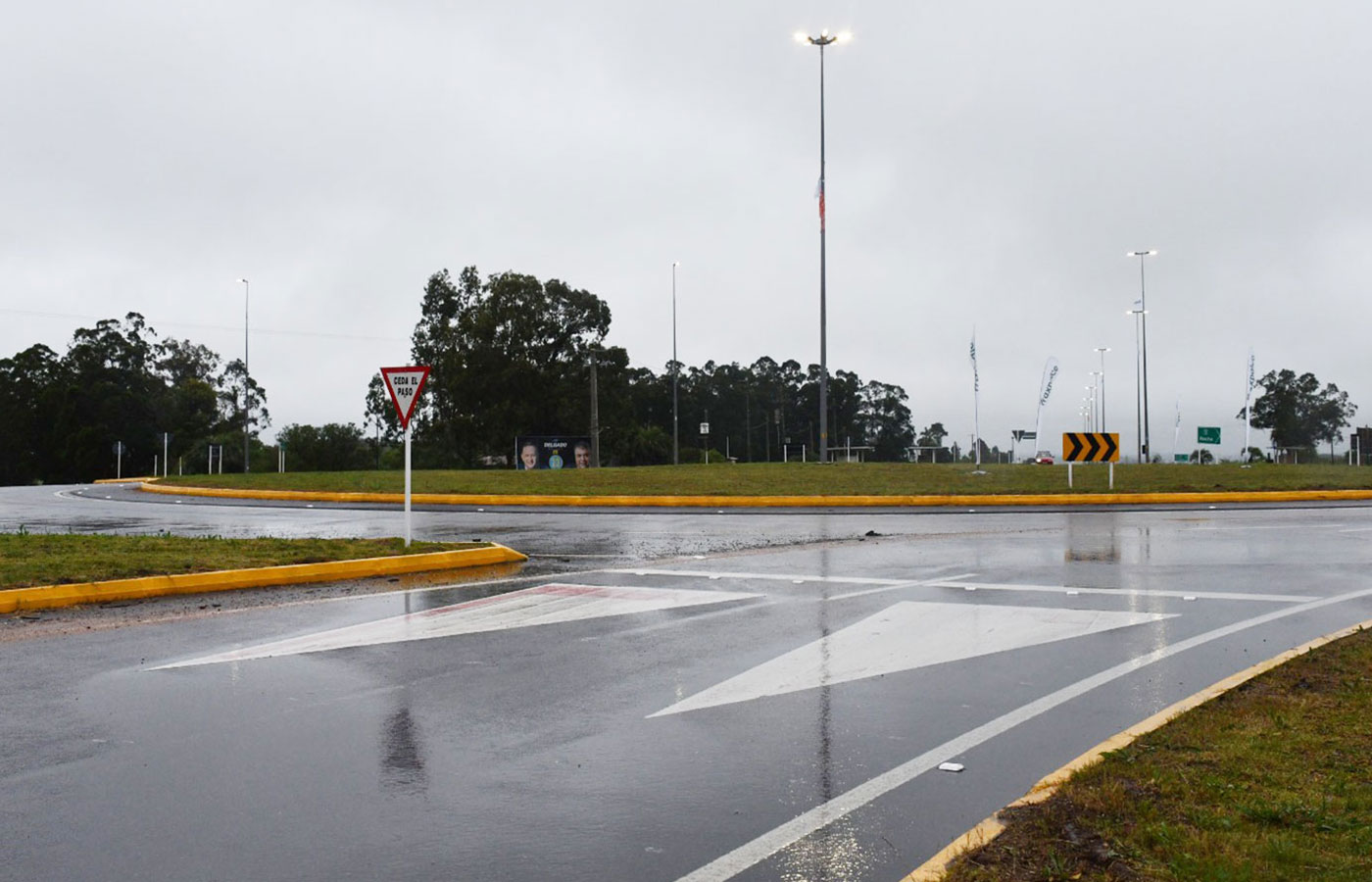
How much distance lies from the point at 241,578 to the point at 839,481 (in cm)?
2091

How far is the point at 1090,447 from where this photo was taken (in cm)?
2783

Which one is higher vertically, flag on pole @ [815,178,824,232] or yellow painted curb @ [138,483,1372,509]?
flag on pole @ [815,178,824,232]

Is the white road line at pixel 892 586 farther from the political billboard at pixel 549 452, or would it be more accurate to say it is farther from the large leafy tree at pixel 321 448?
the large leafy tree at pixel 321 448

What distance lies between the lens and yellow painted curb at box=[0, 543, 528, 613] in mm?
9766

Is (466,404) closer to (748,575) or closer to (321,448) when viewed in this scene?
(321,448)

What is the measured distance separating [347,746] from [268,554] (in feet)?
27.0

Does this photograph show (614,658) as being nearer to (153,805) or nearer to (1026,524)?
(153,805)

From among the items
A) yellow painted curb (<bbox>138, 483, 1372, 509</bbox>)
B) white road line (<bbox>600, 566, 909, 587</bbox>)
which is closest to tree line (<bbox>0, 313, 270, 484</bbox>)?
yellow painted curb (<bbox>138, 483, 1372, 509</bbox>)

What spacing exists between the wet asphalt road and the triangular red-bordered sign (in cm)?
342

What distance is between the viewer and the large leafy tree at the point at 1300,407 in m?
97.5

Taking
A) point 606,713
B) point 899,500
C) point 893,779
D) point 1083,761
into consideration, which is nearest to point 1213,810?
point 1083,761

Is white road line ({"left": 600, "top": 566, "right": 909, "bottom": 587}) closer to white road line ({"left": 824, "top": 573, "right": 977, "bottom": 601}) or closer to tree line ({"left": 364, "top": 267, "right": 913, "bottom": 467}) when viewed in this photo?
white road line ({"left": 824, "top": 573, "right": 977, "bottom": 601})

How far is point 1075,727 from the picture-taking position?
5488mm

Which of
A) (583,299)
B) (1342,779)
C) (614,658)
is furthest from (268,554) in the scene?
(583,299)
